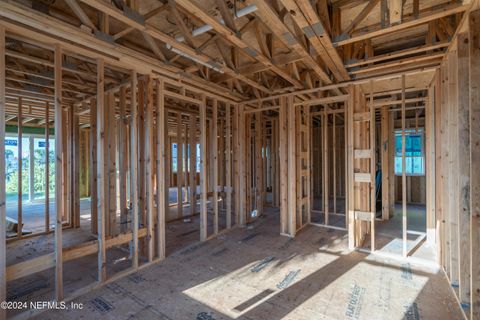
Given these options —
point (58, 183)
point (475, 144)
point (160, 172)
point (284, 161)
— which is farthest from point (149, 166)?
point (475, 144)

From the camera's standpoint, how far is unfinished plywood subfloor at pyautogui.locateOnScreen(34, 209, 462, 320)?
7.99 feet

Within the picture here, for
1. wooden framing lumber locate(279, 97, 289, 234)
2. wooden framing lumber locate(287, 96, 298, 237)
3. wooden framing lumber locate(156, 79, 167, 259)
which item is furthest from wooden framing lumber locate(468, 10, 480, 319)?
wooden framing lumber locate(156, 79, 167, 259)

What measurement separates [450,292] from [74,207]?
270 inches

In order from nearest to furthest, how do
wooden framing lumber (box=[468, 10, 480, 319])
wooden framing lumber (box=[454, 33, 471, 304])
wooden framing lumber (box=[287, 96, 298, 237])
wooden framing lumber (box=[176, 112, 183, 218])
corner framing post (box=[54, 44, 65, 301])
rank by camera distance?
wooden framing lumber (box=[468, 10, 480, 319])
wooden framing lumber (box=[454, 33, 471, 304])
corner framing post (box=[54, 44, 65, 301])
wooden framing lumber (box=[287, 96, 298, 237])
wooden framing lumber (box=[176, 112, 183, 218])

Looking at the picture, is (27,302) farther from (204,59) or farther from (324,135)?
(324,135)

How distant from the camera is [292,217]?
4.81 meters

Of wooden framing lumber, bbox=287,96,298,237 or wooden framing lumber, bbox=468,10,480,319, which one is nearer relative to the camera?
wooden framing lumber, bbox=468,10,480,319

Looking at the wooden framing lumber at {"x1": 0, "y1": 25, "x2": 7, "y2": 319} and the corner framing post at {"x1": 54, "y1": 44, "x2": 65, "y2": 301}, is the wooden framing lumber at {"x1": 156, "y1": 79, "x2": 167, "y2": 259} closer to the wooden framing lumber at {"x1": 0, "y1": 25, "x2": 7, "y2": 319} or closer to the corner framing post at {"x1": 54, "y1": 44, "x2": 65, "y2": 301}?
the corner framing post at {"x1": 54, "y1": 44, "x2": 65, "y2": 301}

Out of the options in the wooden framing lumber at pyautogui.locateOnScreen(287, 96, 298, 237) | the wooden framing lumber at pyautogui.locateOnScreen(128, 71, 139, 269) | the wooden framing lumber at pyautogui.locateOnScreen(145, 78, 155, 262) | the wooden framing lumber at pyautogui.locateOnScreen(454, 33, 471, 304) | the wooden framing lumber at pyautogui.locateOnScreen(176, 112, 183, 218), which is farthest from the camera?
the wooden framing lumber at pyautogui.locateOnScreen(176, 112, 183, 218)

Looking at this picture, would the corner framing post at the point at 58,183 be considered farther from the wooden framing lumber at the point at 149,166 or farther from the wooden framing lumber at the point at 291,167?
the wooden framing lumber at the point at 291,167

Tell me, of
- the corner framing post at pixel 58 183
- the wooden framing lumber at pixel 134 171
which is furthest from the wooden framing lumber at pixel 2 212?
the wooden framing lumber at pixel 134 171

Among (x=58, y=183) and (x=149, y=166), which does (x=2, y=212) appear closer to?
(x=58, y=183)

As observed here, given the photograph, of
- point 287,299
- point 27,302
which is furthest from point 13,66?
point 287,299

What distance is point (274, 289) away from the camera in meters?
2.87
